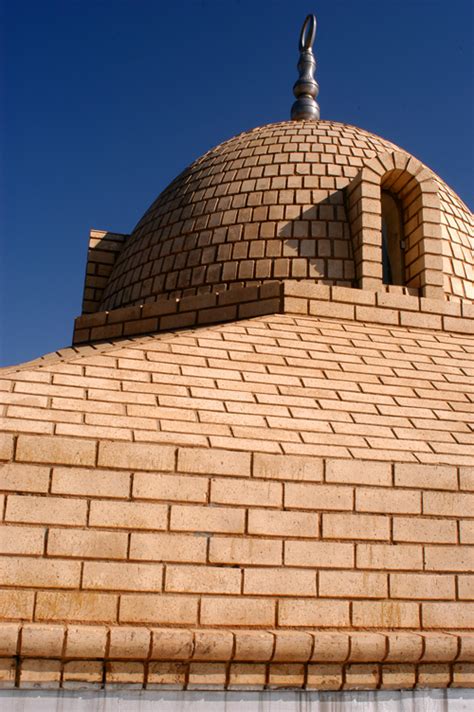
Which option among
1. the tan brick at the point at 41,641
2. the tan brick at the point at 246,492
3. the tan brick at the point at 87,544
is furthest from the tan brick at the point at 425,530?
the tan brick at the point at 41,641

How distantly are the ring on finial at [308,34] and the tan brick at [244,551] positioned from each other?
10.3 m

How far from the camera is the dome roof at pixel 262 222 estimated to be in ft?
31.5

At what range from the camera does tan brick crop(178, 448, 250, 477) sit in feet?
16.9

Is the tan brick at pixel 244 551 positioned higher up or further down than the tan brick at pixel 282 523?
→ further down

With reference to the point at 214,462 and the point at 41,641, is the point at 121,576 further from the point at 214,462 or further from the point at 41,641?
the point at 214,462

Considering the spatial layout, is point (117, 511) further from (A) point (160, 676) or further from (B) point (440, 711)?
(B) point (440, 711)

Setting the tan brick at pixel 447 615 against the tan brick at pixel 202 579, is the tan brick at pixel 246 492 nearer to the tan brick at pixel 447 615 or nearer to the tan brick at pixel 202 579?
the tan brick at pixel 202 579

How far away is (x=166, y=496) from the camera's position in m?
5.04

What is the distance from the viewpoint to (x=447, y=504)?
5.55 metres

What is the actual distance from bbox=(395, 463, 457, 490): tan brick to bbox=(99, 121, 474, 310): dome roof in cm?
399

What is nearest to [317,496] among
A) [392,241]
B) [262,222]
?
[262,222]

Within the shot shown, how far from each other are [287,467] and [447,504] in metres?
1.22

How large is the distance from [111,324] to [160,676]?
16.8 feet

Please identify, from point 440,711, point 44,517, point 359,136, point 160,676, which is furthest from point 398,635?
point 359,136
